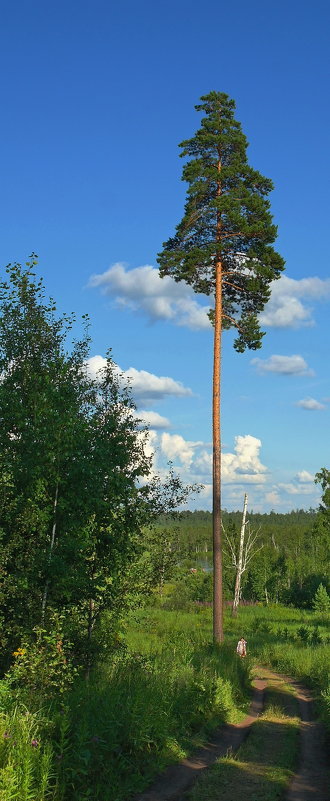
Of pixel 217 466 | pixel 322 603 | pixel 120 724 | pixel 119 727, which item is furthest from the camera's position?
pixel 322 603

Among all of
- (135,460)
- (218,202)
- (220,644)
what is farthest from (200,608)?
(135,460)

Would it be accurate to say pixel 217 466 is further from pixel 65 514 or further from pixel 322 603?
pixel 322 603

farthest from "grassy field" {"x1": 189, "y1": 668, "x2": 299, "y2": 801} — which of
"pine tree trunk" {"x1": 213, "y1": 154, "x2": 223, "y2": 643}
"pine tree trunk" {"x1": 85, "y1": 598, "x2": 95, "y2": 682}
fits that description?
"pine tree trunk" {"x1": 213, "y1": 154, "x2": 223, "y2": 643}

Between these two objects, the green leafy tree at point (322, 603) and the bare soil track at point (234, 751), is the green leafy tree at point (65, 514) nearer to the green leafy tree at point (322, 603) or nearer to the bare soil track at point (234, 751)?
the bare soil track at point (234, 751)

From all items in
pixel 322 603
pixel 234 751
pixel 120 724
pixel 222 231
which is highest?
pixel 222 231

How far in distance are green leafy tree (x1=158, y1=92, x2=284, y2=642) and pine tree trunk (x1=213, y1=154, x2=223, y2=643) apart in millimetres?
36

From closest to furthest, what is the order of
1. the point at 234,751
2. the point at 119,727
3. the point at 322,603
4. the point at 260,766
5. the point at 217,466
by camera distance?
the point at 119,727 → the point at 260,766 → the point at 234,751 → the point at 217,466 → the point at 322,603

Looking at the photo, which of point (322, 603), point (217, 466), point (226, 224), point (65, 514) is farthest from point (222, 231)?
point (322, 603)

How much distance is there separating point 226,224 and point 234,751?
17281mm

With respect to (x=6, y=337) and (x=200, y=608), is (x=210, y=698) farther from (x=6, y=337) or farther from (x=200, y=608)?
(x=200, y=608)

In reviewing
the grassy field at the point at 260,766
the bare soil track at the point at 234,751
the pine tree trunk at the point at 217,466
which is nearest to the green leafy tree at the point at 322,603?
the pine tree trunk at the point at 217,466

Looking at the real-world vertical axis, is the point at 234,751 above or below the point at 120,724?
below

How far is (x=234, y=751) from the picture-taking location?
1159cm

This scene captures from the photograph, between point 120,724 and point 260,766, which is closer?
point 120,724
